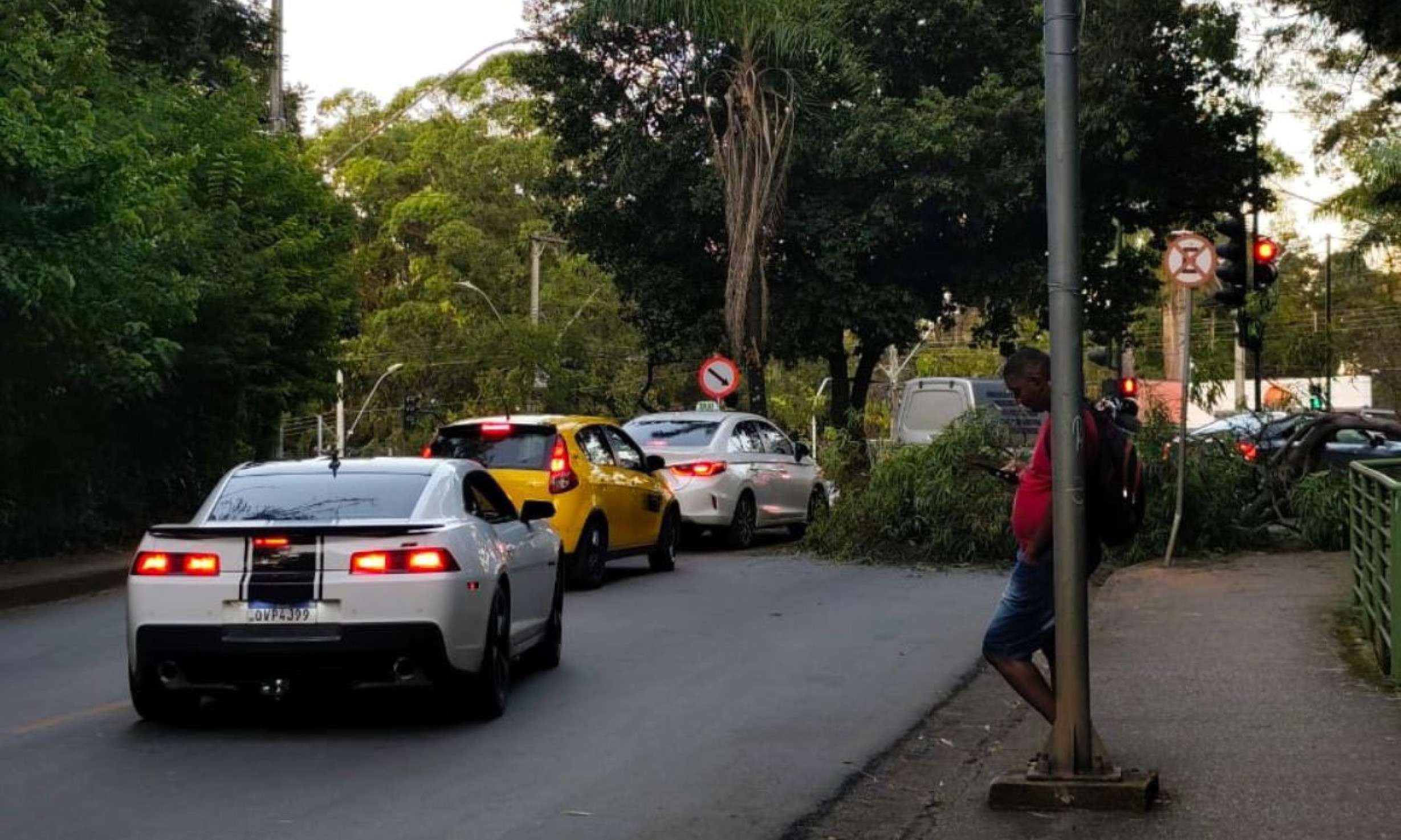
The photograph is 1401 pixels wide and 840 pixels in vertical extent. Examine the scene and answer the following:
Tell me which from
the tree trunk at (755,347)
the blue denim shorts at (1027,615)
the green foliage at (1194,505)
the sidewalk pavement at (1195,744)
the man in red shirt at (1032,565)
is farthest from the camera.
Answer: the tree trunk at (755,347)

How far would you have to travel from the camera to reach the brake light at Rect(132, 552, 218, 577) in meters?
9.16

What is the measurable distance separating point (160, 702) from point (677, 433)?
41.0 ft

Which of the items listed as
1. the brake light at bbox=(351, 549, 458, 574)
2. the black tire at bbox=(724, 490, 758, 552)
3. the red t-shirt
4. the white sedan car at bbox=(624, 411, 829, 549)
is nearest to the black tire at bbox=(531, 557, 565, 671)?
the brake light at bbox=(351, 549, 458, 574)

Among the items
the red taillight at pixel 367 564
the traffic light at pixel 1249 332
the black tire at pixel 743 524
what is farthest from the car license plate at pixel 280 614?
the traffic light at pixel 1249 332

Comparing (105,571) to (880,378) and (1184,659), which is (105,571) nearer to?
(1184,659)

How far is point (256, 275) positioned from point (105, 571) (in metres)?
4.91

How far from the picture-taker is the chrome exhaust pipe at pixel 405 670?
909cm

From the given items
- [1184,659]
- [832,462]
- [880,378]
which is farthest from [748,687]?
[880,378]

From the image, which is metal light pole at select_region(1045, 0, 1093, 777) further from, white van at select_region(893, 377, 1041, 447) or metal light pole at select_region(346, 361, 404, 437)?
metal light pole at select_region(346, 361, 404, 437)

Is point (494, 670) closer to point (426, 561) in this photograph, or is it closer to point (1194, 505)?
point (426, 561)

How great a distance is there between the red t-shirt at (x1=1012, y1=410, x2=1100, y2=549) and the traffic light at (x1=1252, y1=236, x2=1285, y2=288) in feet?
52.1

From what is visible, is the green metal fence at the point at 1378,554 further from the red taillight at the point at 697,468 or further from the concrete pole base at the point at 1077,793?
the red taillight at the point at 697,468

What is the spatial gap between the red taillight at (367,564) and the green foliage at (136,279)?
284 inches

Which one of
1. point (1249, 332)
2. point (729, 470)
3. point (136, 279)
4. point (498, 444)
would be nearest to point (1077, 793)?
point (498, 444)
